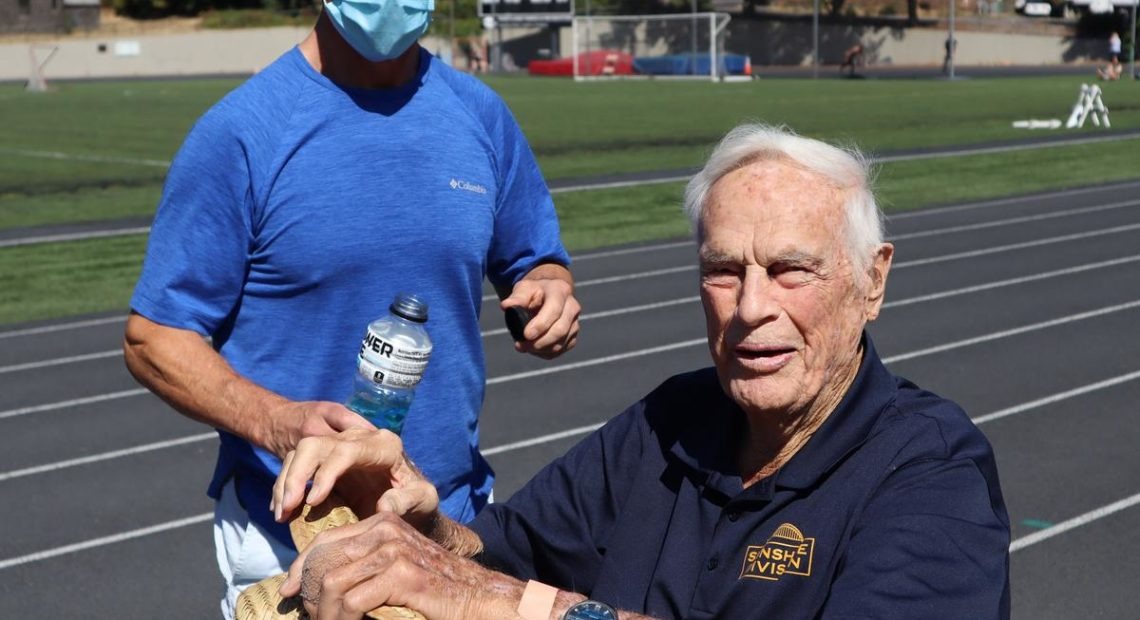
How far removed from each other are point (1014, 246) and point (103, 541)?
11.0m

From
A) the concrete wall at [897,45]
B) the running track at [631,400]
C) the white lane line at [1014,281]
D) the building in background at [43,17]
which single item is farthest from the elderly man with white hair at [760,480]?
the building in background at [43,17]

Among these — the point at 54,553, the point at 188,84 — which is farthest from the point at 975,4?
the point at 54,553

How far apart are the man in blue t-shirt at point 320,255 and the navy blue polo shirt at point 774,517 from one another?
45 centimetres

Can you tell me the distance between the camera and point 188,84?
57.8 meters

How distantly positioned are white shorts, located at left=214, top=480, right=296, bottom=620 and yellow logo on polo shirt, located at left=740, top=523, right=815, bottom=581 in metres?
1.10

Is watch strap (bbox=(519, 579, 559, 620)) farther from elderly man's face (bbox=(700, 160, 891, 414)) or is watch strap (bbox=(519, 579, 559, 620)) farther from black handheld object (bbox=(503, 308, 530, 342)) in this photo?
black handheld object (bbox=(503, 308, 530, 342))

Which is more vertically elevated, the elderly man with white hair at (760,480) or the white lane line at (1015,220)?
the elderly man with white hair at (760,480)

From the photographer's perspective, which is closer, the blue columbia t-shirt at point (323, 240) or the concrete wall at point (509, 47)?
the blue columbia t-shirt at point (323, 240)

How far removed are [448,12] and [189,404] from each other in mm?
81134

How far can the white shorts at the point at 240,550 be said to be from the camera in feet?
10.2

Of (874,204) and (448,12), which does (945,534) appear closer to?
(874,204)

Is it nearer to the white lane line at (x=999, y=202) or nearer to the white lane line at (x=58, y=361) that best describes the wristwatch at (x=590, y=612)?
the white lane line at (x=58, y=361)

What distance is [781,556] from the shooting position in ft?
7.77

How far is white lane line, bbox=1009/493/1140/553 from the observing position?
659 centimetres
